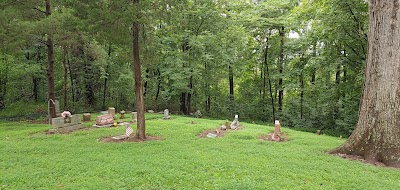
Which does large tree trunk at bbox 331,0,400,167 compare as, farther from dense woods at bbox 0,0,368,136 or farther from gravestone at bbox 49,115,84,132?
gravestone at bbox 49,115,84,132

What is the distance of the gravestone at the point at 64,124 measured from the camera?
9742mm

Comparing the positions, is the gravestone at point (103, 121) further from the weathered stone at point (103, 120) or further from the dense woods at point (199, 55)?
the dense woods at point (199, 55)

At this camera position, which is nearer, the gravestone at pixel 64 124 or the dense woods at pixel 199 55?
the dense woods at pixel 199 55

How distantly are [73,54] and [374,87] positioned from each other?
17984mm

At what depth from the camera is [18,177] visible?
4965 millimetres

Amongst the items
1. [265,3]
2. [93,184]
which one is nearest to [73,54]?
[265,3]

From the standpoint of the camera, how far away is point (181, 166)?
18.2 ft

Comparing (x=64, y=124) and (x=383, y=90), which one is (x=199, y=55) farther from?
(x=383, y=90)

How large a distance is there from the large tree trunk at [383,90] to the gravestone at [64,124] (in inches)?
399

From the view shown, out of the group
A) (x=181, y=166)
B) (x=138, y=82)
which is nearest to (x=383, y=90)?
(x=181, y=166)

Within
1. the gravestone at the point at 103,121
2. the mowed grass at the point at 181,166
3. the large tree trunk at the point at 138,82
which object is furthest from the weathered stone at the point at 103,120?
the large tree trunk at the point at 138,82

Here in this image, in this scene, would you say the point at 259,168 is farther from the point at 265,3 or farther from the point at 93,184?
the point at 265,3

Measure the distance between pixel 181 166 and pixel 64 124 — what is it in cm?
680

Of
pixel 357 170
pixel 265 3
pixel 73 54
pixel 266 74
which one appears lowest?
pixel 357 170
